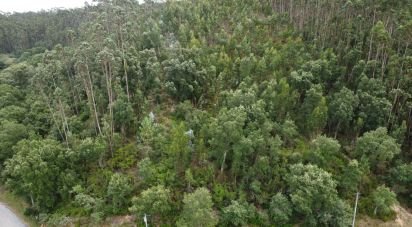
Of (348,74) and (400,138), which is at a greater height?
(348,74)

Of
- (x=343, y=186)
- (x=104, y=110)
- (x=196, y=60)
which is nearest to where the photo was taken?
(x=343, y=186)

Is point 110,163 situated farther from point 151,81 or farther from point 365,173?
point 365,173

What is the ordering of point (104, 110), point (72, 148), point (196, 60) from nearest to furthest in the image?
point (72, 148) < point (104, 110) < point (196, 60)

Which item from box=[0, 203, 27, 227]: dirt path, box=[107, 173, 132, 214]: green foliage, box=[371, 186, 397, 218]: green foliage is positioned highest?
box=[107, 173, 132, 214]: green foliage

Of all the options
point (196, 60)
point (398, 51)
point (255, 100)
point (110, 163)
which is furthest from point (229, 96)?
point (398, 51)

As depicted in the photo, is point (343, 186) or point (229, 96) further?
point (229, 96)

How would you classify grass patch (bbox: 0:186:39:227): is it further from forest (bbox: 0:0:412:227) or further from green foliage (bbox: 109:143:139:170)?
green foliage (bbox: 109:143:139:170)

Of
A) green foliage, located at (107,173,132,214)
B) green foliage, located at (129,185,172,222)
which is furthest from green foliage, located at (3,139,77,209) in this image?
green foliage, located at (129,185,172,222)
